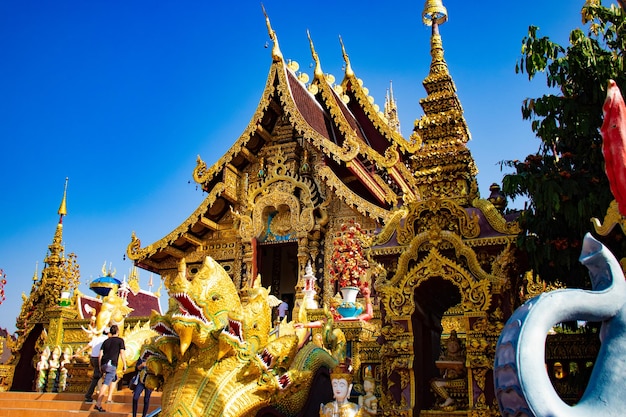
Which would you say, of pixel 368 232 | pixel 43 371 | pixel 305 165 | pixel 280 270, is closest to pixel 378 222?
pixel 368 232

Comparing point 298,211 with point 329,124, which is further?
point 329,124

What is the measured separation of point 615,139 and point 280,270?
1178cm

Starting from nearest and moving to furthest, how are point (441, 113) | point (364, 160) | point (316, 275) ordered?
point (441, 113), point (316, 275), point (364, 160)

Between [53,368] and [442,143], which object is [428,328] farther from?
[53,368]

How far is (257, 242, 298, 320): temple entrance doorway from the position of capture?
14.3 m

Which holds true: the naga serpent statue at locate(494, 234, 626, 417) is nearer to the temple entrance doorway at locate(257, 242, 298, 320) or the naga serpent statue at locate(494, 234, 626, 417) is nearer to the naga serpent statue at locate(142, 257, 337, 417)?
the naga serpent statue at locate(142, 257, 337, 417)

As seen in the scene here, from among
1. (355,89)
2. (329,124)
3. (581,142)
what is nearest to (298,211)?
(329,124)

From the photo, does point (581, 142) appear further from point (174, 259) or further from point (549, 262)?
point (174, 259)

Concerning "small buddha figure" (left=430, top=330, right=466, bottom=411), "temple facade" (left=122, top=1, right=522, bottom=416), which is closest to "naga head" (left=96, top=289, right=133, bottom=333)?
"temple facade" (left=122, top=1, right=522, bottom=416)

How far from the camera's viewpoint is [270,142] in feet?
42.1

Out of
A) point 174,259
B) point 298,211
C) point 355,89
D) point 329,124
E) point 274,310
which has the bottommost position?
point 274,310

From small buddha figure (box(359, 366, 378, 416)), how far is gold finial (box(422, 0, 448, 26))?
3.89 meters

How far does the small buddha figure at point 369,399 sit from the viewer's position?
15.1 ft

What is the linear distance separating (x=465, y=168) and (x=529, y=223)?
742 mm
